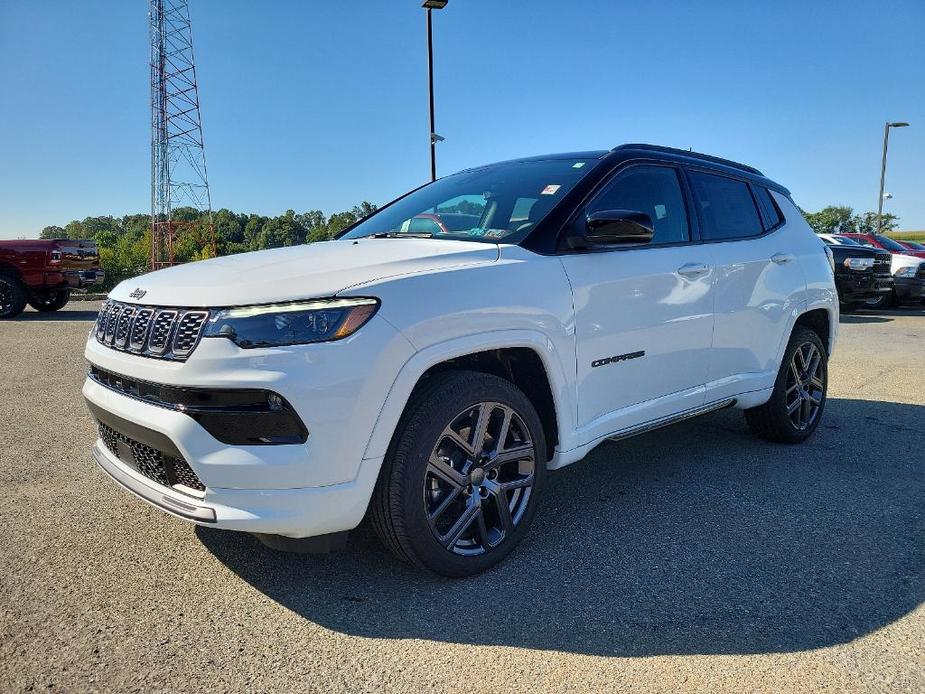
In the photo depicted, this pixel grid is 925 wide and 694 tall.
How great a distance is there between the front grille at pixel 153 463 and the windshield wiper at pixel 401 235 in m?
1.57

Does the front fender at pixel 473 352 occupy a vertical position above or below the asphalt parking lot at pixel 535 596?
above

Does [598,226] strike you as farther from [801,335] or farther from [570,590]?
[801,335]

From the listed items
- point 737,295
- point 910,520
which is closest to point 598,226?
point 737,295

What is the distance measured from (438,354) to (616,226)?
1.08 m

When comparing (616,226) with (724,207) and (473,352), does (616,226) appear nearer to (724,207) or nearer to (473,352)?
(473,352)

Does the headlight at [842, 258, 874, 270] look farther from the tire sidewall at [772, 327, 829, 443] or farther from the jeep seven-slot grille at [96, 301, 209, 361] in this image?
the jeep seven-slot grille at [96, 301, 209, 361]

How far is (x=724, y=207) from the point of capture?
423 cm

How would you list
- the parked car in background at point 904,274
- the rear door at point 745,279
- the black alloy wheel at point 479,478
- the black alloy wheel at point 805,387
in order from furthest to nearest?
the parked car in background at point 904,274
the black alloy wheel at point 805,387
the rear door at point 745,279
the black alloy wheel at point 479,478

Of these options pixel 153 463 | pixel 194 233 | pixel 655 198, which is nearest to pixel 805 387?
pixel 655 198

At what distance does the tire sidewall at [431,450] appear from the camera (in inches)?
99.9

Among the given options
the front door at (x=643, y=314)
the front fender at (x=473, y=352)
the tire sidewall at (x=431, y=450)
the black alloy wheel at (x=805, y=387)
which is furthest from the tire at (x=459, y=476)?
the black alloy wheel at (x=805, y=387)

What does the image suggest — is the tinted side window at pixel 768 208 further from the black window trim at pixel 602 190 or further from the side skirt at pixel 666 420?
the side skirt at pixel 666 420

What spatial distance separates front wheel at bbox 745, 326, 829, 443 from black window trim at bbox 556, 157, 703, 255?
1.28 metres

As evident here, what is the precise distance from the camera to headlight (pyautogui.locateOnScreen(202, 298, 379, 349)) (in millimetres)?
2316
